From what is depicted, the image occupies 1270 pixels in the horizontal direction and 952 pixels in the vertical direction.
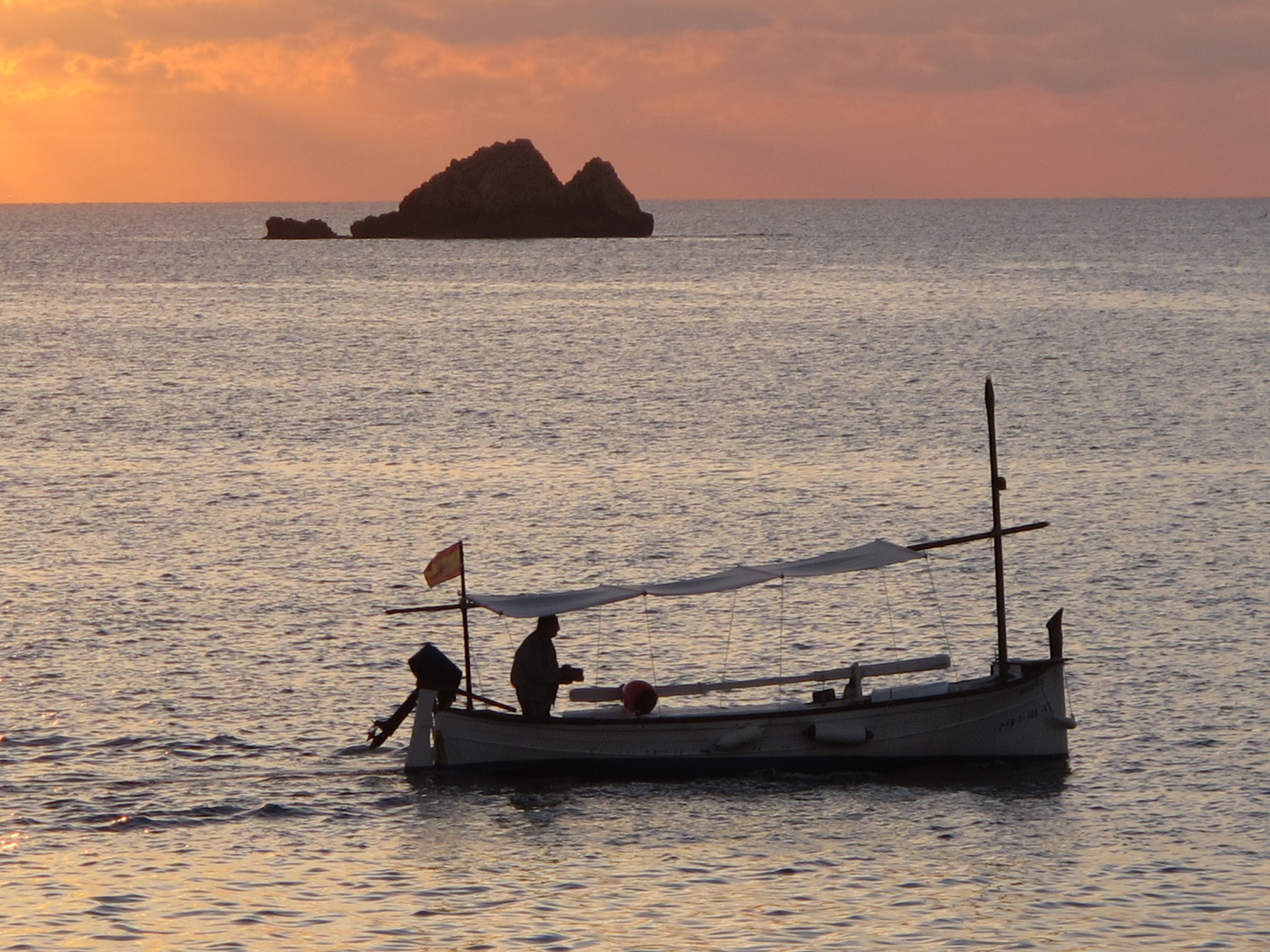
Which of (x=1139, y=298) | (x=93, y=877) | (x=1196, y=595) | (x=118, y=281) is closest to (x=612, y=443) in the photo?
(x=1196, y=595)

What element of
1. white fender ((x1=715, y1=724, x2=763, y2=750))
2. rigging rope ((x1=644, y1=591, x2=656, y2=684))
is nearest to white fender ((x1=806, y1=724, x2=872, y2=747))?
white fender ((x1=715, y1=724, x2=763, y2=750))

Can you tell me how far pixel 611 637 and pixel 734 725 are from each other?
9.42 meters

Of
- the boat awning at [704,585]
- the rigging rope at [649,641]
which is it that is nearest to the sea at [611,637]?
the rigging rope at [649,641]

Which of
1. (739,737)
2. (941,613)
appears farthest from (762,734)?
(941,613)

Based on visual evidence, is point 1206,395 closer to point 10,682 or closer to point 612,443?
point 612,443

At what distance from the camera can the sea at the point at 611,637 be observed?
69.2ft

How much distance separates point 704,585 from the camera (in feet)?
87.9

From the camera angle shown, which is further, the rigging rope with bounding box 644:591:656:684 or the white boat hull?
the rigging rope with bounding box 644:591:656:684

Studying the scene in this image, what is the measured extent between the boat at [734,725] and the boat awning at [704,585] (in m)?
0.04

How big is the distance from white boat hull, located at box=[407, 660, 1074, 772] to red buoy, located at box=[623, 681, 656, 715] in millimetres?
164

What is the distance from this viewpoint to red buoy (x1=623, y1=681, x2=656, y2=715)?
25.8 metres

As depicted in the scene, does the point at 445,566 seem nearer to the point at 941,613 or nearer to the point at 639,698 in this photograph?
the point at 639,698

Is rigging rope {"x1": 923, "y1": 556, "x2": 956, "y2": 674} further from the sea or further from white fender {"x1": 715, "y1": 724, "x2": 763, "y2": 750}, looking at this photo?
white fender {"x1": 715, "y1": 724, "x2": 763, "y2": 750}

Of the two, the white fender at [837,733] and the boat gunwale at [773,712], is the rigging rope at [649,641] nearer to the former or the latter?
the boat gunwale at [773,712]
